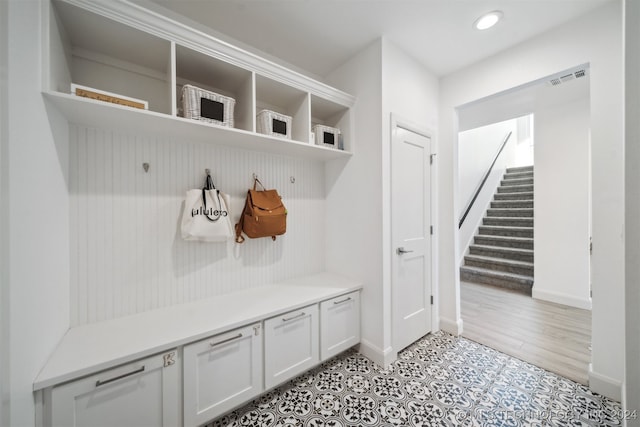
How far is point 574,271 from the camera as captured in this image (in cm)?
316

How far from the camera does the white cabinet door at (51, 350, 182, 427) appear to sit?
41.1 inches

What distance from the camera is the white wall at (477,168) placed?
4.88 m

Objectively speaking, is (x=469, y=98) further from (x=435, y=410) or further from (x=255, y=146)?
(x=435, y=410)

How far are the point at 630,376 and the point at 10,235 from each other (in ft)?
8.06

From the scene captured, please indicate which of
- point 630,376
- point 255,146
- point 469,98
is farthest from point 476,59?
point 630,376

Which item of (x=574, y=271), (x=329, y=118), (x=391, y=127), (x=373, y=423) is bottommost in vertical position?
(x=373, y=423)

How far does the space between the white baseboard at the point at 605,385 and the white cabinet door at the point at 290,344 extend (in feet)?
6.43

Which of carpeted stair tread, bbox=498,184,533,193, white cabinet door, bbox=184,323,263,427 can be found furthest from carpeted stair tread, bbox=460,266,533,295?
white cabinet door, bbox=184,323,263,427

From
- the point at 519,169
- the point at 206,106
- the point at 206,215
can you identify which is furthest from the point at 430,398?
the point at 519,169

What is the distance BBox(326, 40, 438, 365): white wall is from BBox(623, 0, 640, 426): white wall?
1245 millimetres

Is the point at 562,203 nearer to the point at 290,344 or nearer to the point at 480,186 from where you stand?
the point at 480,186

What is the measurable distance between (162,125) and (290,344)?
5.45 feet

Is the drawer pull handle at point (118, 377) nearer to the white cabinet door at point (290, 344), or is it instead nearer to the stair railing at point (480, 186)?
→ the white cabinet door at point (290, 344)

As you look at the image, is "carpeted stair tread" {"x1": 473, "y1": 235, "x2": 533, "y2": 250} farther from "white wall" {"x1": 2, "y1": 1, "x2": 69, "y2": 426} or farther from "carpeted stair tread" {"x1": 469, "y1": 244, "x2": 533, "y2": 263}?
"white wall" {"x1": 2, "y1": 1, "x2": 69, "y2": 426}
